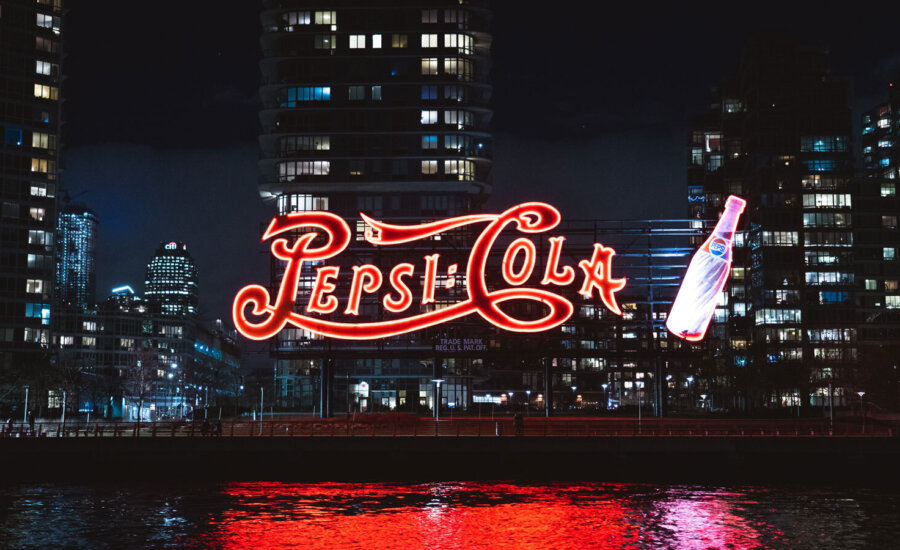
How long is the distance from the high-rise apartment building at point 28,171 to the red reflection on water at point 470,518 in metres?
95.5

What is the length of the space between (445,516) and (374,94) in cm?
9666

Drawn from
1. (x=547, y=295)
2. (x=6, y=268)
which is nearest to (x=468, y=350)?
(x=547, y=295)

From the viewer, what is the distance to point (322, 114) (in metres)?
146

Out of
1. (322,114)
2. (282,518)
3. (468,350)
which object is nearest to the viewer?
(282,518)

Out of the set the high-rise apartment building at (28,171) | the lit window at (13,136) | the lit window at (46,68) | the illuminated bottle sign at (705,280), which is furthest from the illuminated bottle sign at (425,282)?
the lit window at (46,68)

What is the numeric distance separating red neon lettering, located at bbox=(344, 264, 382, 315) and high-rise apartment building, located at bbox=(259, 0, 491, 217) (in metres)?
55.8

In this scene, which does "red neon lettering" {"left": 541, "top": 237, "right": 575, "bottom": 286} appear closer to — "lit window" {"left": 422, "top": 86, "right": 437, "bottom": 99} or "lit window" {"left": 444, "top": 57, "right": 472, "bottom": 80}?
"lit window" {"left": 422, "top": 86, "right": 437, "bottom": 99}

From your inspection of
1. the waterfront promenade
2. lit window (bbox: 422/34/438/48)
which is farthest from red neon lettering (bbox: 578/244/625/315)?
lit window (bbox: 422/34/438/48)

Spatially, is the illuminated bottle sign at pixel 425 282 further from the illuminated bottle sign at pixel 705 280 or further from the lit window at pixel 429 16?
the lit window at pixel 429 16

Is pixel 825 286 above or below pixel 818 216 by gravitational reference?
below

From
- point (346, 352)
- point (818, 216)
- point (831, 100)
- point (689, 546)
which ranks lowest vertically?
point (689, 546)

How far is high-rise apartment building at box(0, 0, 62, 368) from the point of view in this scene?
153 m

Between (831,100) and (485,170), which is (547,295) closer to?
(485,170)

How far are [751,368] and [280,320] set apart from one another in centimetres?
9426
